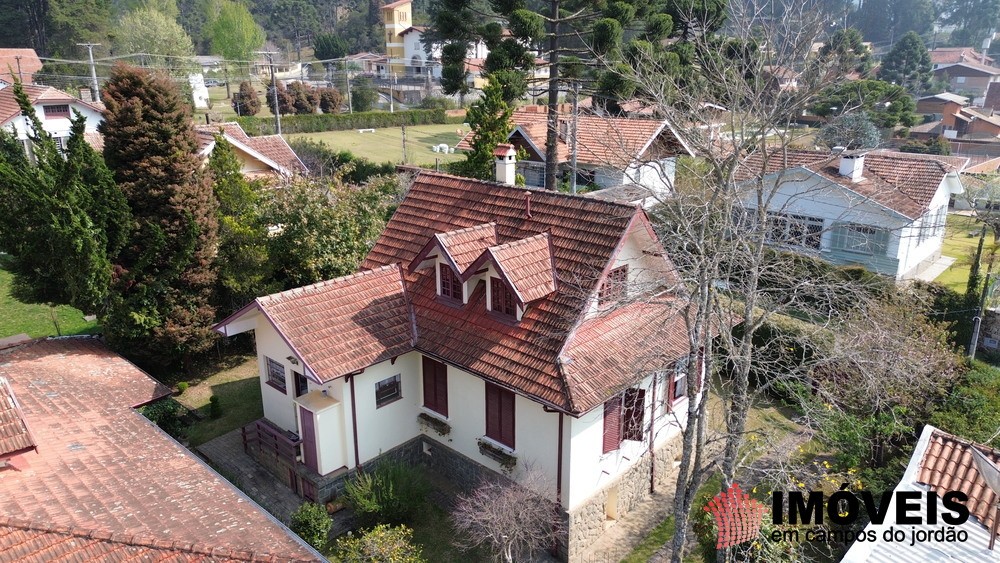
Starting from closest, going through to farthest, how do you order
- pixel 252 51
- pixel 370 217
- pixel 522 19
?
pixel 370 217, pixel 522 19, pixel 252 51

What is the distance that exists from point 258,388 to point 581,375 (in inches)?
521

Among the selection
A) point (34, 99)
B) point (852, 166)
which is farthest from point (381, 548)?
point (34, 99)

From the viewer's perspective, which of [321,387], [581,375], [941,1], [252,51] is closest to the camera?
[581,375]

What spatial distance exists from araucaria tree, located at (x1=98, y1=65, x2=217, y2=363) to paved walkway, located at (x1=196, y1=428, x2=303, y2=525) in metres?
4.45

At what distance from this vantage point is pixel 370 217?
83.4 ft

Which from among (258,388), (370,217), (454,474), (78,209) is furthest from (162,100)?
(454,474)

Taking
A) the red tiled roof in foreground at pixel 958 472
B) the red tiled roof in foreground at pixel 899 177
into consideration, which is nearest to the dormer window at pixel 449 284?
the red tiled roof in foreground at pixel 958 472

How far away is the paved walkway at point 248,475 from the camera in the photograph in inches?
670

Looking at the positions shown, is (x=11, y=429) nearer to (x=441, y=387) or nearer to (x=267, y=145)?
(x=441, y=387)

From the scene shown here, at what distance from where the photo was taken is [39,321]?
2759 cm

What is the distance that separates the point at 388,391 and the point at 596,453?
18.6ft

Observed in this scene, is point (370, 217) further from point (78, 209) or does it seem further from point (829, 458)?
point (829, 458)

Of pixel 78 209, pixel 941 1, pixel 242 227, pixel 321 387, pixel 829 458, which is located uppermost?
pixel 941 1

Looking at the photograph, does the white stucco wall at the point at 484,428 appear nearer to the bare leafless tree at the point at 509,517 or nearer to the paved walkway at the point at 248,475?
the bare leafless tree at the point at 509,517
